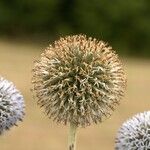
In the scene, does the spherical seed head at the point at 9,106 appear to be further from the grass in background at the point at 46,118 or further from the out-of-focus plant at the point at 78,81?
the grass in background at the point at 46,118

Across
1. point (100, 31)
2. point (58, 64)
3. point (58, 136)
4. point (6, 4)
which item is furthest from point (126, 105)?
point (58, 64)

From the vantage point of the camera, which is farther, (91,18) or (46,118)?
(91,18)

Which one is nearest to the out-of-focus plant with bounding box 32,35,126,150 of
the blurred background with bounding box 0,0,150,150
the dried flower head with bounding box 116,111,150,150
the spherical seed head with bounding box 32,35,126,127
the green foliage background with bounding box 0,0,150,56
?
the spherical seed head with bounding box 32,35,126,127

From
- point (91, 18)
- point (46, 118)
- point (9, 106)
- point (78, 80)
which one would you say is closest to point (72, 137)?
point (78, 80)

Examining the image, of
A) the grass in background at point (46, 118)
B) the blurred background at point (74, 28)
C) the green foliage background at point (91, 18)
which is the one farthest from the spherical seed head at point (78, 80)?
the green foliage background at point (91, 18)

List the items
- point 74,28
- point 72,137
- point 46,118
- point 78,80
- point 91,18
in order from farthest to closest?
point 74,28 → point 91,18 → point 46,118 → point 78,80 → point 72,137

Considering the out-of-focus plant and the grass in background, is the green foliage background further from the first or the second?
the out-of-focus plant

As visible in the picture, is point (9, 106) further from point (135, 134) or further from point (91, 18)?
point (91, 18)

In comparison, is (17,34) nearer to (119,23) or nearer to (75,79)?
(119,23)
